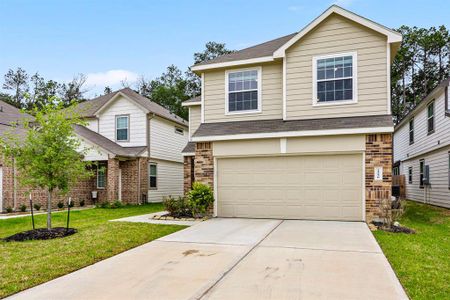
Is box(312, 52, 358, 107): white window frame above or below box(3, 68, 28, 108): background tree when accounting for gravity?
below

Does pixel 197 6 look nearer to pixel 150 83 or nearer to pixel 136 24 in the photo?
pixel 136 24

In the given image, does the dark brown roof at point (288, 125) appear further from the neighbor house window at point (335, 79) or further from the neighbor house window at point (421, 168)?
the neighbor house window at point (421, 168)

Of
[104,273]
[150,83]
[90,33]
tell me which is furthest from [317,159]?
[150,83]

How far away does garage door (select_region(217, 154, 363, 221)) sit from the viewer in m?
10.2

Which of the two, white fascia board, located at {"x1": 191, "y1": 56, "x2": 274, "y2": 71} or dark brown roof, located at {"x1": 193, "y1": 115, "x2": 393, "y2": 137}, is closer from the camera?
dark brown roof, located at {"x1": 193, "y1": 115, "x2": 393, "y2": 137}

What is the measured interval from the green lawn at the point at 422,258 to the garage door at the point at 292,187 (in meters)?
1.95

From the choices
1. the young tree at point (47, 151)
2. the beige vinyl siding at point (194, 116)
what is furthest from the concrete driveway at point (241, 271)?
the beige vinyl siding at point (194, 116)

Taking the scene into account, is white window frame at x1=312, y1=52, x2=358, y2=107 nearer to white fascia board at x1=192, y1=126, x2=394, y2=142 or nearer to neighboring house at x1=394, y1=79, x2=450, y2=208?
white fascia board at x1=192, y1=126, x2=394, y2=142

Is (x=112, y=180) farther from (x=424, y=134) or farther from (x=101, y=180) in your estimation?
(x=424, y=134)

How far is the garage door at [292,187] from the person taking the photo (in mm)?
10247

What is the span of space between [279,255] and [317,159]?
510 centimetres

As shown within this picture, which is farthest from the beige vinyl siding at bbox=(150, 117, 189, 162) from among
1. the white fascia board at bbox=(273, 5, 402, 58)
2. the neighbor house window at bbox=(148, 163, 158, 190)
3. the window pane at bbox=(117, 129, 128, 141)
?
the white fascia board at bbox=(273, 5, 402, 58)

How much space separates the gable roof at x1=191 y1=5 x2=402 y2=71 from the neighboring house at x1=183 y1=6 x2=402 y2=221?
0.03 metres

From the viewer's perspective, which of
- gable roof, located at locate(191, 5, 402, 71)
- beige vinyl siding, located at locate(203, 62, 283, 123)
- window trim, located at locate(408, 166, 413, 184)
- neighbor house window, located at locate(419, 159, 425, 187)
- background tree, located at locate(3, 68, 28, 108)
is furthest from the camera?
background tree, located at locate(3, 68, 28, 108)
